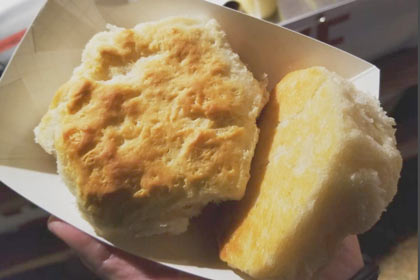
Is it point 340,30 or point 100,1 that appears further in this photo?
point 340,30

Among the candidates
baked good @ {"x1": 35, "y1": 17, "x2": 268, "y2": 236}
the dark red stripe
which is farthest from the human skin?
the dark red stripe

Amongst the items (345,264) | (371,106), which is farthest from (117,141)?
(345,264)

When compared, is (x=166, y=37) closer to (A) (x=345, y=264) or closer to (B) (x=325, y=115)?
(B) (x=325, y=115)

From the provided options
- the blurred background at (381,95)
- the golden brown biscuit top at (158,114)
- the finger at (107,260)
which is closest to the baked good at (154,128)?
the golden brown biscuit top at (158,114)

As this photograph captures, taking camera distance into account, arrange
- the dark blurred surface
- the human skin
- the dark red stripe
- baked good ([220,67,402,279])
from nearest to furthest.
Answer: baked good ([220,67,402,279]) → the human skin → the dark red stripe → the dark blurred surface

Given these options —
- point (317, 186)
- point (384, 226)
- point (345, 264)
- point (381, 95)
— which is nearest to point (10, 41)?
point (317, 186)

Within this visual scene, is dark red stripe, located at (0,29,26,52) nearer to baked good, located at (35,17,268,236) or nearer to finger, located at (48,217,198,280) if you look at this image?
baked good, located at (35,17,268,236)

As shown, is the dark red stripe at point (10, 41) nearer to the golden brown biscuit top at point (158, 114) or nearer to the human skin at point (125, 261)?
the golden brown biscuit top at point (158, 114)
